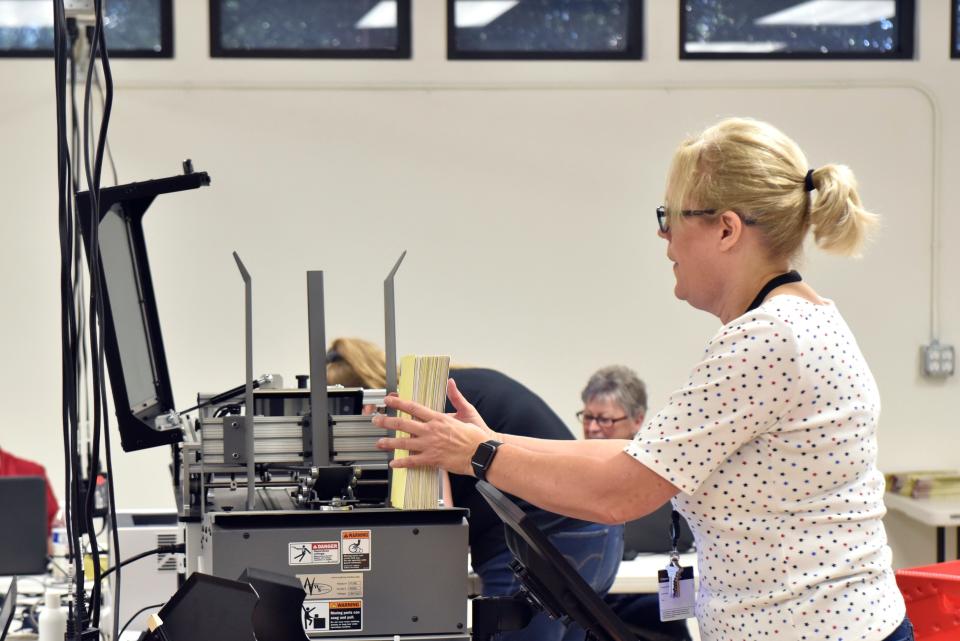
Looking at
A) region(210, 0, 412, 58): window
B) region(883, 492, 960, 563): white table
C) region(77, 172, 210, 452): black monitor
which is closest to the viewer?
region(77, 172, 210, 452): black monitor

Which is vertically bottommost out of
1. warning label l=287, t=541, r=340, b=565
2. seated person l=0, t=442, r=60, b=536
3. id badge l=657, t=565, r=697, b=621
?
seated person l=0, t=442, r=60, b=536

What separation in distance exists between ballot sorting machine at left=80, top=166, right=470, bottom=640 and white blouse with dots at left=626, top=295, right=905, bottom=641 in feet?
0.97

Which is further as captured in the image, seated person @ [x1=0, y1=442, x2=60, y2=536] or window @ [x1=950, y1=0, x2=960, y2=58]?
window @ [x1=950, y1=0, x2=960, y2=58]

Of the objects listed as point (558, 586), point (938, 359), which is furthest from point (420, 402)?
point (938, 359)

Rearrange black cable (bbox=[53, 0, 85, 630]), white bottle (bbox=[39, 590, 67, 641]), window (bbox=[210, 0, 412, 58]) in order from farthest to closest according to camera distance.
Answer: window (bbox=[210, 0, 412, 58]) < white bottle (bbox=[39, 590, 67, 641]) < black cable (bbox=[53, 0, 85, 630])

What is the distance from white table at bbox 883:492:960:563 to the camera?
4.20 metres

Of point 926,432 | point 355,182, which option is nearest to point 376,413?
point 355,182

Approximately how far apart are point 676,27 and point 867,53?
3.00 ft

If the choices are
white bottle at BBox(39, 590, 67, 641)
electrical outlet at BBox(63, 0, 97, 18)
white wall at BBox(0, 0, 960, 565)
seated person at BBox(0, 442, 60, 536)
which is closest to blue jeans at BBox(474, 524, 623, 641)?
white bottle at BBox(39, 590, 67, 641)

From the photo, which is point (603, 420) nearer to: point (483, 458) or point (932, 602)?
point (932, 602)

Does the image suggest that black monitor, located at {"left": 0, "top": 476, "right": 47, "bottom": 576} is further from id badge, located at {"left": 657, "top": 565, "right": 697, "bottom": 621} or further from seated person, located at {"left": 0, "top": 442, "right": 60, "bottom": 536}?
seated person, located at {"left": 0, "top": 442, "right": 60, "bottom": 536}

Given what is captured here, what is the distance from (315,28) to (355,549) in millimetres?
3722

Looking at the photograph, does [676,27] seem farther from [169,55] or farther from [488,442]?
[488,442]

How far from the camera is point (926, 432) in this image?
15.8 ft
